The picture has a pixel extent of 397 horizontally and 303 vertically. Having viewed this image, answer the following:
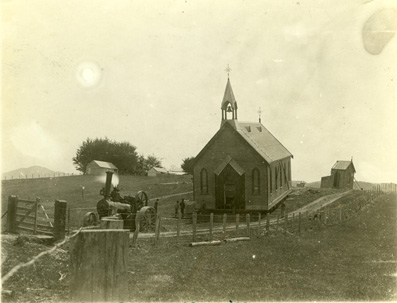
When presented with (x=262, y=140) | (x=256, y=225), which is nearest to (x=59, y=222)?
(x=256, y=225)

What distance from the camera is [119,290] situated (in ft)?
13.4

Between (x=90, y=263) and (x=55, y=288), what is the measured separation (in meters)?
6.70

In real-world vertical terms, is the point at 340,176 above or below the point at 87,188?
above

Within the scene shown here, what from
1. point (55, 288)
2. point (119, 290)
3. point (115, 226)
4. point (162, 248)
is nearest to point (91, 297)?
point (119, 290)

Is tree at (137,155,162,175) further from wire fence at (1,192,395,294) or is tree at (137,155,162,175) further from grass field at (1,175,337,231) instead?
wire fence at (1,192,395,294)

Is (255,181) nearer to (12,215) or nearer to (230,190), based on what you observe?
(230,190)

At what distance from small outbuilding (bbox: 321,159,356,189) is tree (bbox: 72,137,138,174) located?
97.5 ft

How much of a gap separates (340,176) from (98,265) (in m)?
53.7

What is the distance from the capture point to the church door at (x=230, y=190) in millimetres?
34000

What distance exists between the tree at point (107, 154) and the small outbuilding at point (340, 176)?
2973 centimetres

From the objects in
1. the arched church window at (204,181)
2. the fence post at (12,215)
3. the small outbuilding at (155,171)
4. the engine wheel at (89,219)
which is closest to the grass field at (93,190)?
the arched church window at (204,181)

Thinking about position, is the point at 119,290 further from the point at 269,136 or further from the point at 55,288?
the point at 269,136

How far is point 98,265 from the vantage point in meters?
3.98

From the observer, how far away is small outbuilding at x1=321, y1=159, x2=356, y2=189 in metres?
53.9
